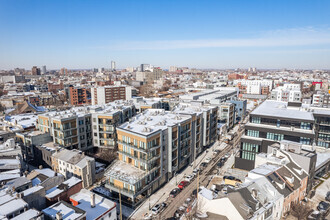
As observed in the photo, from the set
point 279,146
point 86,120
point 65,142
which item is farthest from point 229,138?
point 65,142

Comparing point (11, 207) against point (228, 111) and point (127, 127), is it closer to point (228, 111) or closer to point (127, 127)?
Result: point (127, 127)

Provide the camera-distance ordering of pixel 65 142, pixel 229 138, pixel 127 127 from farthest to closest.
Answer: pixel 229 138 < pixel 65 142 < pixel 127 127

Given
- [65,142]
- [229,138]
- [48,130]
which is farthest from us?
[229,138]

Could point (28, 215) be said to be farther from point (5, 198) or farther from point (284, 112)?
point (284, 112)

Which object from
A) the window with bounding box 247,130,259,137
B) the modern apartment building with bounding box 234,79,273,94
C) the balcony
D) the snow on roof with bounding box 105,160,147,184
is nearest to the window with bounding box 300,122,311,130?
the window with bounding box 247,130,259,137

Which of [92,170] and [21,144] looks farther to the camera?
[21,144]

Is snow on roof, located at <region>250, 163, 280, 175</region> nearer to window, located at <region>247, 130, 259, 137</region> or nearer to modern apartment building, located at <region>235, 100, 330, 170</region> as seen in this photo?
modern apartment building, located at <region>235, 100, 330, 170</region>

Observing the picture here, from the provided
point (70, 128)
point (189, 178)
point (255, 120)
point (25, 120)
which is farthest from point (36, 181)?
point (255, 120)

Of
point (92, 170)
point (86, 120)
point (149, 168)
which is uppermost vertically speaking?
point (86, 120)
